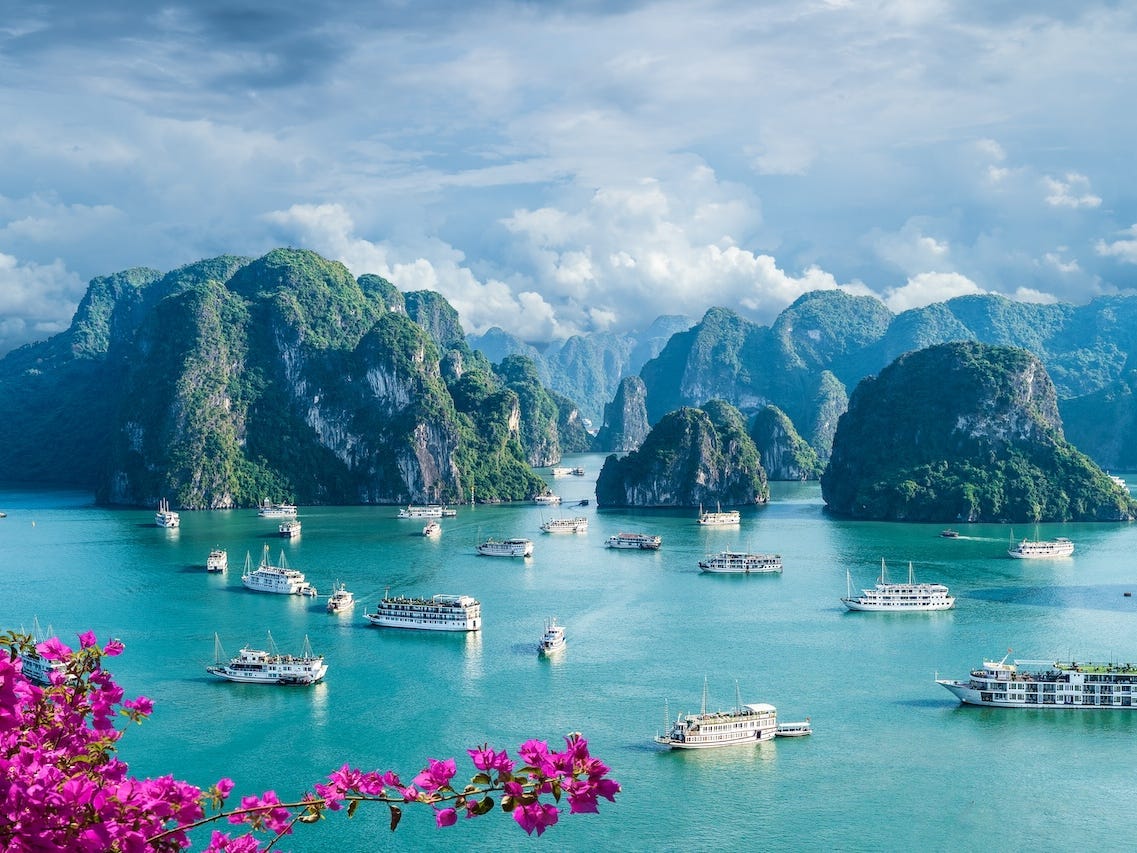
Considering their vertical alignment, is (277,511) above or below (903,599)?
above

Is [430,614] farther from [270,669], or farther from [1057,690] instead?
[1057,690]

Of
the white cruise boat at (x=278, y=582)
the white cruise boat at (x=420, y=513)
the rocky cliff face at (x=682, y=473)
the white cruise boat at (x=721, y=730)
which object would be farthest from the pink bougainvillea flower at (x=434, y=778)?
the rocky cliff face at (x=682, y=473)

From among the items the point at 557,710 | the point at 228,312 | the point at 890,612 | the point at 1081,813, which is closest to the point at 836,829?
the point at 1081,813

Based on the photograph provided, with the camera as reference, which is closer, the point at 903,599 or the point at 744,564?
the point at 903,599

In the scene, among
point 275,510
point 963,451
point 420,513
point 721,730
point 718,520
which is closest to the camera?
point 721,730

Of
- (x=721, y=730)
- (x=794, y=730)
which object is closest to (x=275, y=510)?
(x=721, y=730)

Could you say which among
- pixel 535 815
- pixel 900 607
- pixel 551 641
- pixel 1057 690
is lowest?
pixel 1057 690

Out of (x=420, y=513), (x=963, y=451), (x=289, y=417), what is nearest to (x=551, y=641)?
(x=420, y=513)

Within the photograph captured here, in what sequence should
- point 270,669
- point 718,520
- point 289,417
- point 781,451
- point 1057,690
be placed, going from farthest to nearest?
A: point 781,451 → point 289,417 → point 718,520 → point 270,669 → point 1057,690
